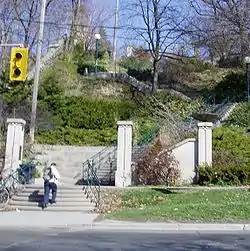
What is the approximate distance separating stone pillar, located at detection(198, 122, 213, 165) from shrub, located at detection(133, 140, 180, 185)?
128 centimetres

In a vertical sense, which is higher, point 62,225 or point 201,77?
point 201,77

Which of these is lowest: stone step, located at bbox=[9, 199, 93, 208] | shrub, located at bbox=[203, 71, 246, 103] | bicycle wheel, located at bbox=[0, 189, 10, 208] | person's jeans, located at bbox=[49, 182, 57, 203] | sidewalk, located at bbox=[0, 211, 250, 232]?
sidewalk, located at bbox=[0, 211, 250, 232]

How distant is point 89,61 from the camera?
1908 inches

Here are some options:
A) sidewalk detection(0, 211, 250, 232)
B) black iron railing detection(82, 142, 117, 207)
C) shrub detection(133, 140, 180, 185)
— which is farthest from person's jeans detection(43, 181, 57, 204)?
shrub detection(133, 140, 180, 185)

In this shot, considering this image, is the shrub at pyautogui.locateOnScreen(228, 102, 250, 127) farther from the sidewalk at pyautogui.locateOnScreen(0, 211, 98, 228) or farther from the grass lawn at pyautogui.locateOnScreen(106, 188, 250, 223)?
the sidewalk at pyautogui.locateOnScreen(0, 211, 98, 228)

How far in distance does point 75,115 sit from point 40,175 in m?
11.4

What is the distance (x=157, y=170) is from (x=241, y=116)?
13.6 meters

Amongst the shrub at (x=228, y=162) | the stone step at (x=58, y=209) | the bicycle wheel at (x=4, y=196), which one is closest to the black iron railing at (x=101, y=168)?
the stone step at (x=58, y=209)

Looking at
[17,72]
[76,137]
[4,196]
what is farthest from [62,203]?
[76,137]

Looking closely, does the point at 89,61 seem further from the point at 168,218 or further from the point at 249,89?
the point at 168,218

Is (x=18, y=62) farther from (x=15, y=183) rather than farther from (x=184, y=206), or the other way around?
(x=184, y=206)

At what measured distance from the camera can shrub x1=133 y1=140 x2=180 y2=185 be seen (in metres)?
21.8

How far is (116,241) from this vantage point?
37.0 feet

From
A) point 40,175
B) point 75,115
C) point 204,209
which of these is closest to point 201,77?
point 75,115
